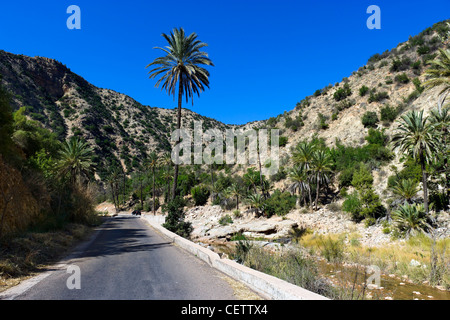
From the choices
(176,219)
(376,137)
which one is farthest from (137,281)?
(376,137)

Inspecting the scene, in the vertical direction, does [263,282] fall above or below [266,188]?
below

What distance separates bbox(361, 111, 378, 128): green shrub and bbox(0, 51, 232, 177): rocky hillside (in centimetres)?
6374

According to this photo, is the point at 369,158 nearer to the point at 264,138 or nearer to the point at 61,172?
the point at 264,138

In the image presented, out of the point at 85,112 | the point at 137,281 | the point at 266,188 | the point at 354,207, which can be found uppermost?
the point at 85,112

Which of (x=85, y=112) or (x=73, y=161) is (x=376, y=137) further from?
(x=85, y=112)

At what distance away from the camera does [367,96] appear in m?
48.2

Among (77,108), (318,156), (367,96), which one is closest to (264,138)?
(367,96)

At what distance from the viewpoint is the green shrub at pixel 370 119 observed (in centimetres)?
4136

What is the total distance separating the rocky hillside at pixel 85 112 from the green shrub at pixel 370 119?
63.7m

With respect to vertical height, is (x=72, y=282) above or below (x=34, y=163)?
below

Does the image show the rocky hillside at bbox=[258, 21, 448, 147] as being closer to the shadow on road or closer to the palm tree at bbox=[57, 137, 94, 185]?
the shadow on road

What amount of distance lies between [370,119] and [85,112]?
79.5 metres

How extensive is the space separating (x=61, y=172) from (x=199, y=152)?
51.3 m

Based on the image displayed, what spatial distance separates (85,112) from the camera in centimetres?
8300
